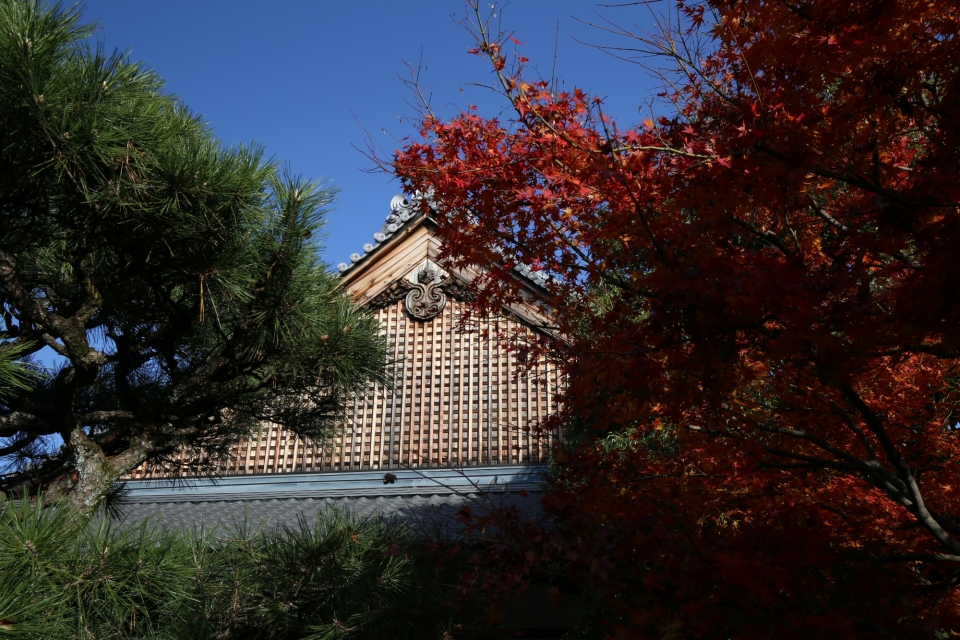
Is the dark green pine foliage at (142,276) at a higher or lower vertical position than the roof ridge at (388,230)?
lower

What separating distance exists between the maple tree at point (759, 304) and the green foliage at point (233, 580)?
87 cm

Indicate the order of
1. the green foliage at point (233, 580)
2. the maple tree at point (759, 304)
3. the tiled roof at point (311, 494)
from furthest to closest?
the tiled roof at point (311, 494), the green foliage at point (233, 580), the maple tree at point (759, 304)

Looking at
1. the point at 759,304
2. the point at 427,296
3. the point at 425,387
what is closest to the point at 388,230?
the point at 427,296

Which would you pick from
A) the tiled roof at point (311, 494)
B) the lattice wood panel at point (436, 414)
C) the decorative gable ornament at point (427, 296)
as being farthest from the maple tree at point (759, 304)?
the decorative gable ornament at point (427, 296)

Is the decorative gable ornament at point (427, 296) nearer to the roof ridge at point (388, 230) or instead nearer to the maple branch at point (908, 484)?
the roof ridge at point (388, 230)

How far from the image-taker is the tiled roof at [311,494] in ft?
29.3

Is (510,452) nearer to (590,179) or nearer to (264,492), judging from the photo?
(264,492)

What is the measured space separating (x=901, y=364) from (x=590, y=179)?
9.18ft

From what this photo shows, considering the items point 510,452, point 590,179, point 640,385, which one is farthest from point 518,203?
point 510,452

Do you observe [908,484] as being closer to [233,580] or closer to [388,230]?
[233,580]

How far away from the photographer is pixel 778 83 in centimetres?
374

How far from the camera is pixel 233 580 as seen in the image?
5.00 m

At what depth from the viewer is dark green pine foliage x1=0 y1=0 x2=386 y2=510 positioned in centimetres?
452

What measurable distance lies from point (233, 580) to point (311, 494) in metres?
4.76
